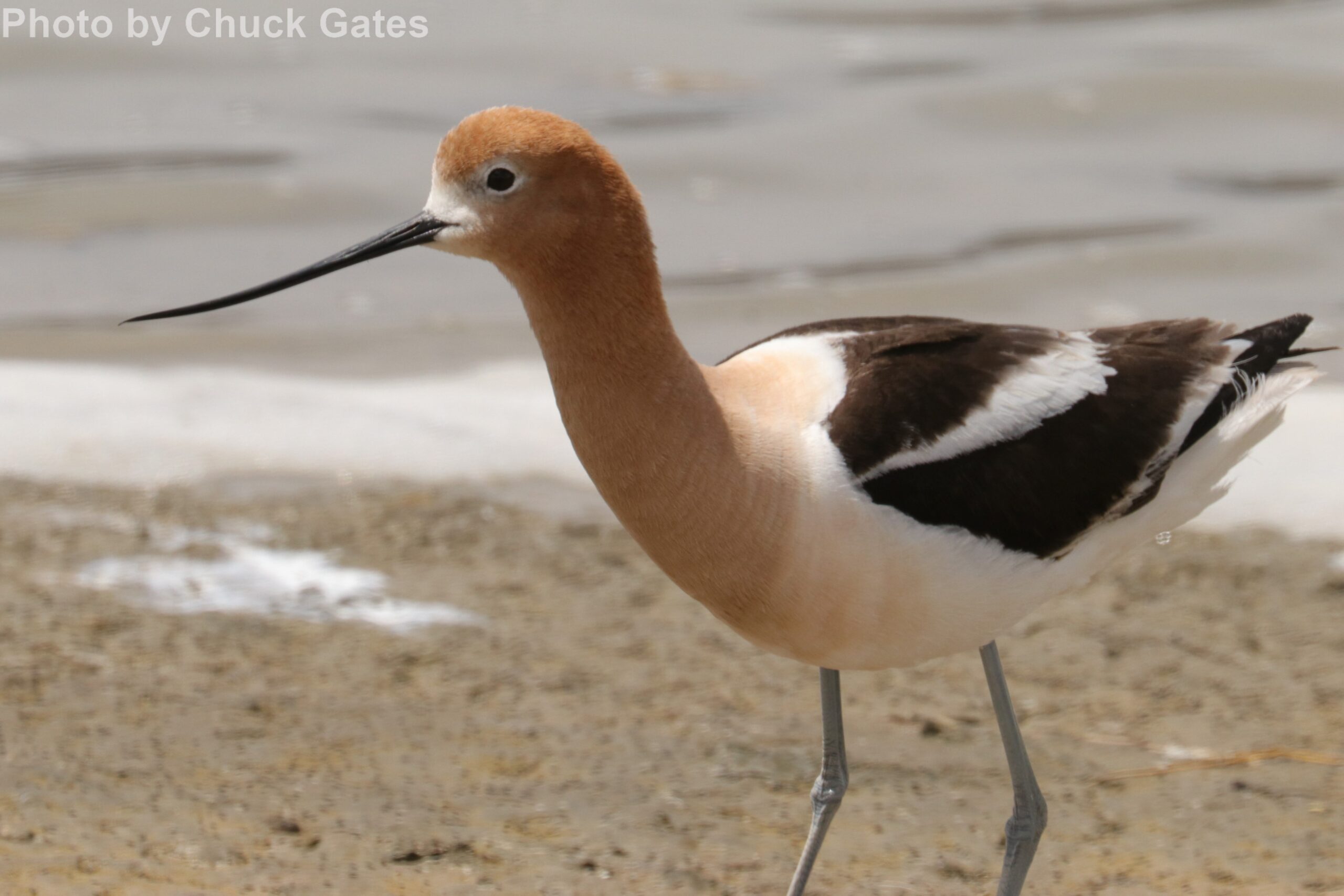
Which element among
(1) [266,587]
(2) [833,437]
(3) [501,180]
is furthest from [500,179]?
(1) [266,587]

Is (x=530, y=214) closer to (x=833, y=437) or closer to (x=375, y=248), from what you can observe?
(x=375, y=248)

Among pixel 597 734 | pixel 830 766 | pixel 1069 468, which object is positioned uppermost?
pixel 1069 468

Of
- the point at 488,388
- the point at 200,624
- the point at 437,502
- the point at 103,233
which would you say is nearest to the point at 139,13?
the point at 103,233

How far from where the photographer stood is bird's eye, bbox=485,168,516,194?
3.12m

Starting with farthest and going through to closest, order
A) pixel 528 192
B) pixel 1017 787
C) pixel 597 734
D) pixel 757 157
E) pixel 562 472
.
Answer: pixel 757 157 → pixel 562 472 → pixel 597 734 → pixel 1017 787 → pixel 528 192

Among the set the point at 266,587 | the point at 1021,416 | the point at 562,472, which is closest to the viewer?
the point at 1021,416

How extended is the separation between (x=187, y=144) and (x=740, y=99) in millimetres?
3236

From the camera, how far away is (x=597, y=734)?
437 centimetres

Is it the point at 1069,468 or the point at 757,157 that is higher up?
the point at 1069,468

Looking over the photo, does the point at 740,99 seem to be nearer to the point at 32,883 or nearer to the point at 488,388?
the point at 488,388

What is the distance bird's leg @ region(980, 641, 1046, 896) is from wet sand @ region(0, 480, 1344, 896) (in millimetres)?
192

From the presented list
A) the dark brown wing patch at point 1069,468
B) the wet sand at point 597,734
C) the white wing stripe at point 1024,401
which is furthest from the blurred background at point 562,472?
the white wing stripe at point 1024,401

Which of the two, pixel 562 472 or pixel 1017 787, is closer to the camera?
pixel 1017 787

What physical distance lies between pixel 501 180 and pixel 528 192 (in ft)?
0.18
